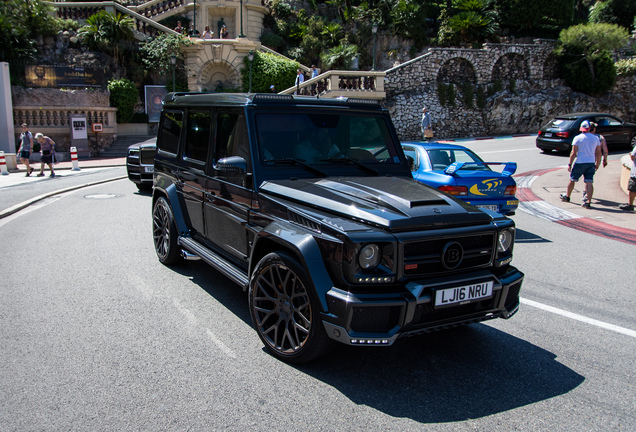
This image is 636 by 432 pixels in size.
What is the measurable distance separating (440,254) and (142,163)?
11071 mm

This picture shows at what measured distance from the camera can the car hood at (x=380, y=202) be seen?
376 cm

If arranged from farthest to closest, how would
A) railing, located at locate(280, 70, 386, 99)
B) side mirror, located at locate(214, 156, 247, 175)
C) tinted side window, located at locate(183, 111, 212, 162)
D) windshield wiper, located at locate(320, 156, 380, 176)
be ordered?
railing, located at locate(280, 70, 386, 99), tinted side window, located at locate(183, 111, 212, 162), windshield wiper, located at locate(320, 156, 380, 176), side mirror, located at locate(214, 156, 247, 175)

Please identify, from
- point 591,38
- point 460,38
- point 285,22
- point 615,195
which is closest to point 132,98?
point 285,22

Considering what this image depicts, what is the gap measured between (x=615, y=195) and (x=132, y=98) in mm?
24880

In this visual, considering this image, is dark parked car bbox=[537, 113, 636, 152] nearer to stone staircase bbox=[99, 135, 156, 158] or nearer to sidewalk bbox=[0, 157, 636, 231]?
sidewalk bbox=[0, 157, 636, 231]

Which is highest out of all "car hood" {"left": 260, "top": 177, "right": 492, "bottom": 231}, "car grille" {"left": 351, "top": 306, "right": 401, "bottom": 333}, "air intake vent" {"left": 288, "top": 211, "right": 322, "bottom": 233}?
"car hood" {"left": 260, "top": 177, "right": 492, "bottom": 231}

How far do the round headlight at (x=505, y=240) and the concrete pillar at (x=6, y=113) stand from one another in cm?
2500

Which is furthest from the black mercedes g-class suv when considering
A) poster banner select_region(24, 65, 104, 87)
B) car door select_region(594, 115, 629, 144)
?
poster banner select_region(24, 65, 104, 87)

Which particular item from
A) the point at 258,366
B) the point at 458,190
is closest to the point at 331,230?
the point at 258,366

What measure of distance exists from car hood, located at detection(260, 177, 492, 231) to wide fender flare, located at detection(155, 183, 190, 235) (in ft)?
6.68

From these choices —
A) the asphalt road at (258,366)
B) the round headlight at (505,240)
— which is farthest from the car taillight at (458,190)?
the round headlight at (505,240)

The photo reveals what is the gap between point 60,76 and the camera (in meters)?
26.6

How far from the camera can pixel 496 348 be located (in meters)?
4.41

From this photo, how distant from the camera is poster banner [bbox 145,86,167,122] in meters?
29.6
